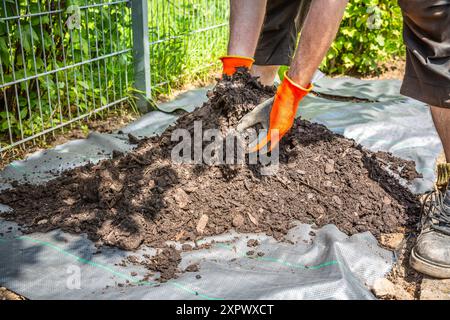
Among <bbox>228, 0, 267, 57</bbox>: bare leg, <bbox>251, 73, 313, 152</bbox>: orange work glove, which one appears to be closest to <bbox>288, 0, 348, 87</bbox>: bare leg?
<bbox>251, 73, 313, 152</bbox>: orange work glove

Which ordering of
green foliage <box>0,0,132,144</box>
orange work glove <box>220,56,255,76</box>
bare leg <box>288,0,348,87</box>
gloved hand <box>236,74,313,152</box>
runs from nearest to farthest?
bare leg <box>288,0,348,87</box> → gloved hand <box>236,74,313,152</box> → orange work glove <box>220,56,255,76</box> → green foliage <box>0,0,132,144</box>

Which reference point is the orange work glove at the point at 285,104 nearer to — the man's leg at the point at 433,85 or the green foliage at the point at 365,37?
the man's leg at the point at 433,85

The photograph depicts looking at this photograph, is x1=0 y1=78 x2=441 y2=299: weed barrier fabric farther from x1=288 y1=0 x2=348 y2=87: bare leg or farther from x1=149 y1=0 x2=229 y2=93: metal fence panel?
x1=149 y1=0 x2=229 y2=93: metal fence panel

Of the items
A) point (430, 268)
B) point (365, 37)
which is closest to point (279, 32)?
point (430, 268)

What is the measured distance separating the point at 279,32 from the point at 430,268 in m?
1.95

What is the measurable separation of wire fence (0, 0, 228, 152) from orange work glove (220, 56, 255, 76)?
1.42 metres

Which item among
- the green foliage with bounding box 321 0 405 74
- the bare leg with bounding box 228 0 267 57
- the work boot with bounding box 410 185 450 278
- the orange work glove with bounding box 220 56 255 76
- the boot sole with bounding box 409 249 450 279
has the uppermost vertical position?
the bare leg with bounding box 228 0 267 57

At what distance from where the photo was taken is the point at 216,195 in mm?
2516

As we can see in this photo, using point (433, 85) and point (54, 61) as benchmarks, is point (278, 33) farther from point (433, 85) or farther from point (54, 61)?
point (54, 61)

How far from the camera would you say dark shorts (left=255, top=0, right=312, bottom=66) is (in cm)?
345

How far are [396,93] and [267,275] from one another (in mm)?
3288

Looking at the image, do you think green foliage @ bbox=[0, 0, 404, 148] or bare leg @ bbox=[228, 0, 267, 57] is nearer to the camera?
bare leg @ bbox=[228, 0, 267, 57]

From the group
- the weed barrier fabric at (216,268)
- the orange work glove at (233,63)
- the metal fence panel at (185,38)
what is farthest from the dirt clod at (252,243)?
the metal fence panel at (185,38)

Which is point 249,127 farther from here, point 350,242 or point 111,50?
point 111,50
